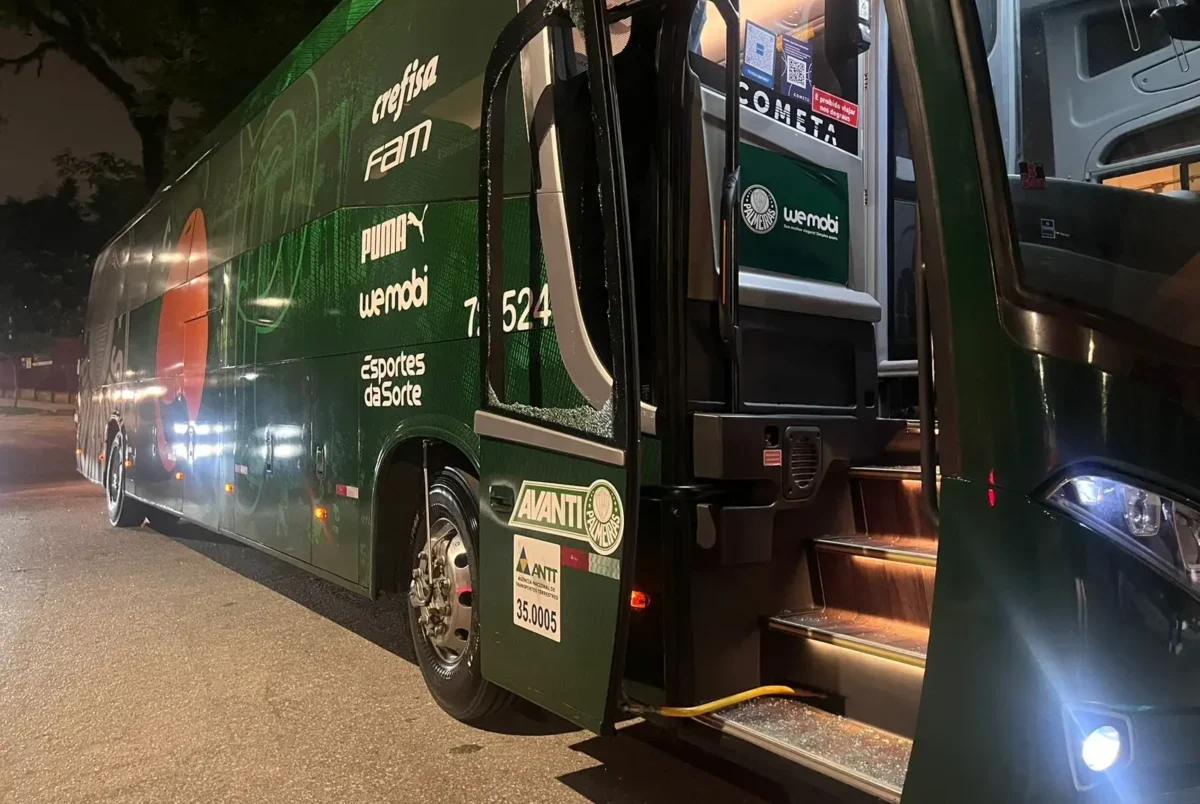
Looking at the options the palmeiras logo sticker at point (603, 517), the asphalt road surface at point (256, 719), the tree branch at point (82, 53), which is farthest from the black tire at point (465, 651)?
the tree branch at point (82, 53)

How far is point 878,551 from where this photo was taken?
2895 millimetres

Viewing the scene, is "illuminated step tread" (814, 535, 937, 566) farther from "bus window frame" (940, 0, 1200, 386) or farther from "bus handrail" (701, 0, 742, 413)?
"bus window frame" (940, 0, 1200, 386)

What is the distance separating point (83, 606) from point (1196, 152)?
7.11m

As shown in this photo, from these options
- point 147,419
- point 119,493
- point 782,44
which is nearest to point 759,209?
point 782,44

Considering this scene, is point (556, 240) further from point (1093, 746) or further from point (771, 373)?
point (1093, 746)

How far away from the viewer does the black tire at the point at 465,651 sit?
3758mm

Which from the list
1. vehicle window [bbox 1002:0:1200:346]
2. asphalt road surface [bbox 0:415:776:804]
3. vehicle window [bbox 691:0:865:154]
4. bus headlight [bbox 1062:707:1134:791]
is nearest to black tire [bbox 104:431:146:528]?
asphalt road surface [bbox 0:415:776:804]

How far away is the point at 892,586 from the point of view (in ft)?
9.44

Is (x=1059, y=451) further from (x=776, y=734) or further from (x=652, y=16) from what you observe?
(x=652, y=16)

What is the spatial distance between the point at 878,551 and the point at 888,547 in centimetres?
6

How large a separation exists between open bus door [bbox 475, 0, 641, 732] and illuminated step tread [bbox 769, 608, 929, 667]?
2.05ft

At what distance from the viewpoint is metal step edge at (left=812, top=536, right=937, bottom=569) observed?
2725 millimetres

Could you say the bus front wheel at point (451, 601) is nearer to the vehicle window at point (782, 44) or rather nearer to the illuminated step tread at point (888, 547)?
the illuminated step tread at point (888, 547)

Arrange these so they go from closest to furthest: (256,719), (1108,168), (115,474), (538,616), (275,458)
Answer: (538,616)
(1108,168)
(256,719)
(275,458)
(115,474)
